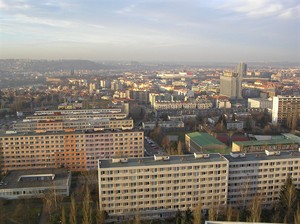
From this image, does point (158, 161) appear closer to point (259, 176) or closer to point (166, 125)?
point (259, 176)

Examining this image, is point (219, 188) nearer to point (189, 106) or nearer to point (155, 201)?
point (155, 201)

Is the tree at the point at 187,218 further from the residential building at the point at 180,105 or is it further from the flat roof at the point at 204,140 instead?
the residential building at the point at 180,105

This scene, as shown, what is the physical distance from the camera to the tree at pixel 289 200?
21.5 ft

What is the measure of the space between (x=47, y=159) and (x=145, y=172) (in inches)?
185

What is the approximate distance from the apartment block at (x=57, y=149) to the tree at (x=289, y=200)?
5197mm

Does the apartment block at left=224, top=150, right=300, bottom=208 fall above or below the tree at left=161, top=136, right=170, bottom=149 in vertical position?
above

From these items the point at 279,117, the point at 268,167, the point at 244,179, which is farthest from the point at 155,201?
the point at 279,117

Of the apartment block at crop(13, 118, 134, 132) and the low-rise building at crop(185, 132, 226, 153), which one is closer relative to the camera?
the low-rise building at crop(185, 132, 226, 153)

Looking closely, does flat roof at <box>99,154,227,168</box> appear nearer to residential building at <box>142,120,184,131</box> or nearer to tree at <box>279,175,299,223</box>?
tree at <box>279,175,299,223</box>

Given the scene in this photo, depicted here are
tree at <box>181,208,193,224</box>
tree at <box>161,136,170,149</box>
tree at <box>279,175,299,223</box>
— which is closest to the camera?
tree at <box>181,208,193,224</box>

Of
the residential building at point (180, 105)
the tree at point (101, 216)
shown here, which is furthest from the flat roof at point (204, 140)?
the residential building at point (180, 105)

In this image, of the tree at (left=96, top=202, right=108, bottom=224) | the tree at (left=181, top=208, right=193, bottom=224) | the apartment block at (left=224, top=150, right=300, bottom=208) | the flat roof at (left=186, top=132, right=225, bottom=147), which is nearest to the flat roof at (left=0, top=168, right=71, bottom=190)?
the tree at (left=96, top=202, right=108, bottom=224)

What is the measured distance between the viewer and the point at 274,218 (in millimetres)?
6430

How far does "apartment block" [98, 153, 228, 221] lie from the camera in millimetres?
6695
